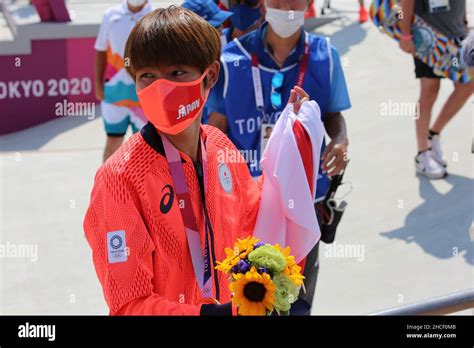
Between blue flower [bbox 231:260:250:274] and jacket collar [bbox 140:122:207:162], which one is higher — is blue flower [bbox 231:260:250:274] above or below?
below

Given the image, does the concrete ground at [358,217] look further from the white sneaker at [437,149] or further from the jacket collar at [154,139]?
the jacket collar at [154,139]

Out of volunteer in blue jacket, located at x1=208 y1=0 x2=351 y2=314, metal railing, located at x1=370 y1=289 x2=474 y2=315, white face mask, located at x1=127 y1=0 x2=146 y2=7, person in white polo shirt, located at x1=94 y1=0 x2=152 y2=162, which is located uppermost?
metal railing, located at x1=370 y1=289 x2=474 y2=315

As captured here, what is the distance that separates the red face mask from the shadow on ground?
3.58 meters

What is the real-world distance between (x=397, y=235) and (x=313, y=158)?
305cm

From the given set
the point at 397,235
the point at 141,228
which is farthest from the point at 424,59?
the point at 141,228

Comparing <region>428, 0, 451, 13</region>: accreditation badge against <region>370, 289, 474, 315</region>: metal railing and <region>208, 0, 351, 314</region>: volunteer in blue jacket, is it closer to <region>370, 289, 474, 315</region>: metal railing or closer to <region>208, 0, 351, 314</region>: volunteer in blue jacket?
<region>208, 0, 351, 314</region>: volunteer in blue jacket

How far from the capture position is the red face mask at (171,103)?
2.33m

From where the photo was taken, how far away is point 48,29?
30.5 ft

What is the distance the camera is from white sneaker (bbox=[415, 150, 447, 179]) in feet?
22.1

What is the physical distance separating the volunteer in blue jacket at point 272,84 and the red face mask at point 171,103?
1.40 meters

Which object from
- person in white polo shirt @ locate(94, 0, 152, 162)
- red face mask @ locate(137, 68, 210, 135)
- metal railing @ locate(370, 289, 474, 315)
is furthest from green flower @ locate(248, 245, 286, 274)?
person in white polo shirt @ locate(94, 0, 152, 162)

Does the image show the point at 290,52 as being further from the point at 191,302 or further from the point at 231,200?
the point at 191,302
